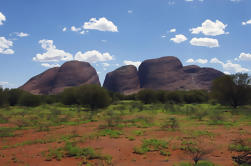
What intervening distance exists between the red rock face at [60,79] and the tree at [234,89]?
101 m

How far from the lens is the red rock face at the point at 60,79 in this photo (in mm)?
123188

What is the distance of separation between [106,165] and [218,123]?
12049 millimetres

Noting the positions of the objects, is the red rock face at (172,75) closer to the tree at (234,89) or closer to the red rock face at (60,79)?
the red rock face at (60,79)

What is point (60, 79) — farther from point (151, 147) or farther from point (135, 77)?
point (151, 147)

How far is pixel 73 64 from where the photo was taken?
134m

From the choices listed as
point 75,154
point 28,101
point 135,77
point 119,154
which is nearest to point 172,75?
point 135,77

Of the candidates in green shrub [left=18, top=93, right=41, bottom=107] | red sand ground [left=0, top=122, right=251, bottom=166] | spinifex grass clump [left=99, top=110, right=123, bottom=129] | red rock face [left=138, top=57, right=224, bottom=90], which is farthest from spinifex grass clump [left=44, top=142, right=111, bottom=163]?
red rock face [left=138, top=57, right=224, bottom=90]

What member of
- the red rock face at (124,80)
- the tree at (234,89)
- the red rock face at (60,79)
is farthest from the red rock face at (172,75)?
the tree at (234,89)

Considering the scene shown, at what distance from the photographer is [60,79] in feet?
412

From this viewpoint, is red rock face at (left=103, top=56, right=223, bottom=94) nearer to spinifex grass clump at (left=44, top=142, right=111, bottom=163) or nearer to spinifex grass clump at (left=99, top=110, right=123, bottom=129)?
spinifex grass clump at (left=99, top=110, right=123, bottom=129)

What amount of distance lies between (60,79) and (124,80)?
39.6 m

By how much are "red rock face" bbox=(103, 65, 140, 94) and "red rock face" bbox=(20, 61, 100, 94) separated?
11340mm

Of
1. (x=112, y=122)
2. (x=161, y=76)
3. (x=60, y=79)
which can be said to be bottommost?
(x=112, y=122)

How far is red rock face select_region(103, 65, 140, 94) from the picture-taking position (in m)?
132
